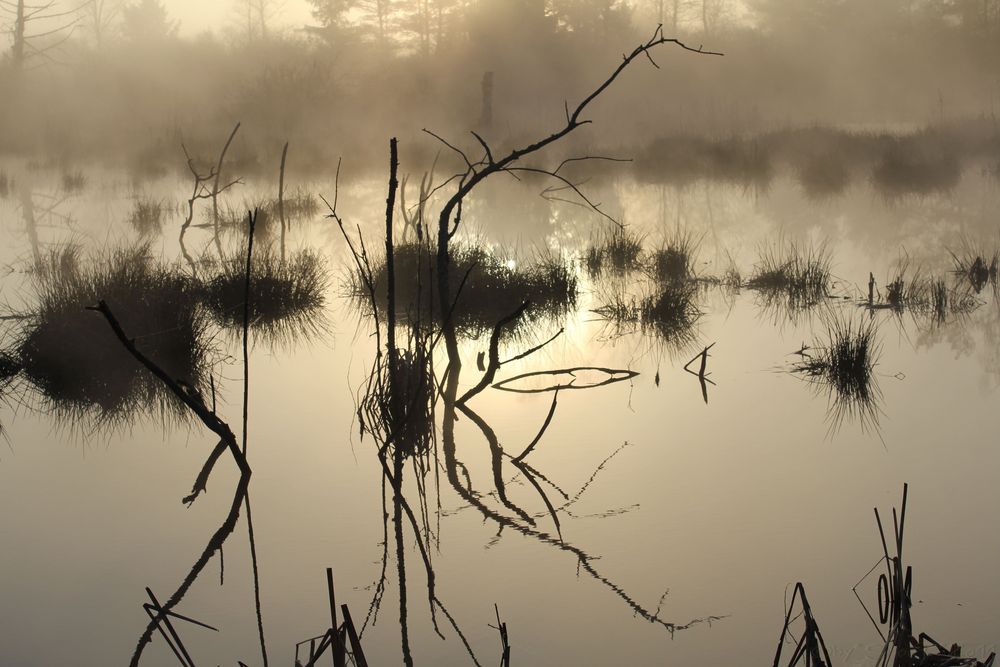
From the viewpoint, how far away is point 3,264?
6.77 metres

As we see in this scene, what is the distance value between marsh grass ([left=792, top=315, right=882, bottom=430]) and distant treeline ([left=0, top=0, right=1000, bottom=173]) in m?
15.7

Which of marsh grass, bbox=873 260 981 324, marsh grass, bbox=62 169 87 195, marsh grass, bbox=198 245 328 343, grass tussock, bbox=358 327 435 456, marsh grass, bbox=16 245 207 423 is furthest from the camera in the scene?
marsh grass, bbox=62 169 87 195

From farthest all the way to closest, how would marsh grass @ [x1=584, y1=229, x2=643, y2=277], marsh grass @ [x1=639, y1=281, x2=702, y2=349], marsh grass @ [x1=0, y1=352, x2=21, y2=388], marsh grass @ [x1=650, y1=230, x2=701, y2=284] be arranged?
marsh grass @ [x1=584, y1=229, x2=643, y2=277]
marsh grass @ [x1=650, y1=230, x2=701, y2=284]
marsh grass @ [x1=639, y1=281, x2=702, y2=349]
marsh grass @ [x1=0, y1=352, x2=21, y2=388]

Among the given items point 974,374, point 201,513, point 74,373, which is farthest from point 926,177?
point 201,513

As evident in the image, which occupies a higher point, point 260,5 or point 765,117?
point 260,5

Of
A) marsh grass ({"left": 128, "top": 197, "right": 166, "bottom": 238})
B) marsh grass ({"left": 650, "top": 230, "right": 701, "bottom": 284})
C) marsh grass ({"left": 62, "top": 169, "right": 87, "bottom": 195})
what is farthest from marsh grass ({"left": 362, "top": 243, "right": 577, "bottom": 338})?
marsh grass ({"left": 62, "top": 169, "right": 87, "bottom": 195})

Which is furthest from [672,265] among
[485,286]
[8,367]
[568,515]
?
[568,515]

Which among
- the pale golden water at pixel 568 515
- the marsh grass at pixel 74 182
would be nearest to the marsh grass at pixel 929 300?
the pale golden water at pixel 568 515

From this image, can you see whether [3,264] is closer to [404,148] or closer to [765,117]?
[404,148]

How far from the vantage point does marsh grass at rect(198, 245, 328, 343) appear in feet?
16.0

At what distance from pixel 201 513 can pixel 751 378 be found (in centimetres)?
202

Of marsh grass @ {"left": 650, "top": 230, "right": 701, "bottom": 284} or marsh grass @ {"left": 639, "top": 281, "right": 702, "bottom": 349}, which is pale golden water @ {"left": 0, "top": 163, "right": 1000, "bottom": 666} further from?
marsh grass @ {"left": 650, "top": 230, "right": 701, "bottom": 284}

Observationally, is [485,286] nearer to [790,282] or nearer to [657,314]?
[657,314]

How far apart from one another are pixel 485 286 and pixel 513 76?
20152 millimetres
